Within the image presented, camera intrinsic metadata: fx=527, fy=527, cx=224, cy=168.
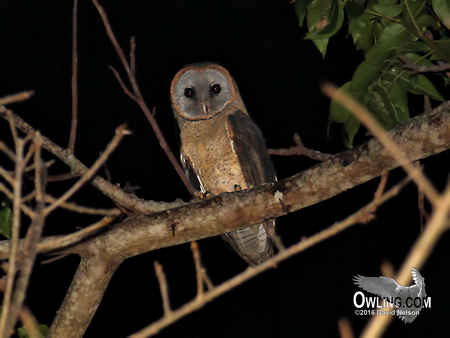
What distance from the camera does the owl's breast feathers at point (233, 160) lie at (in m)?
2.64

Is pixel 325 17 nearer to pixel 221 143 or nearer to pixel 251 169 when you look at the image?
pixel 251 169

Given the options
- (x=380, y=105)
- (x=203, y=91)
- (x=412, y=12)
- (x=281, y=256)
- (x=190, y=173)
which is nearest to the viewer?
(x=281, y=256)

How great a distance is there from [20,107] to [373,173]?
115 inches

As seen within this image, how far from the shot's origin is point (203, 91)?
305cm

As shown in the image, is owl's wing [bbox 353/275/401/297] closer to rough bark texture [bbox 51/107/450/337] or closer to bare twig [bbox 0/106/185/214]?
rough bark texture [bbox 51/107/450/337]

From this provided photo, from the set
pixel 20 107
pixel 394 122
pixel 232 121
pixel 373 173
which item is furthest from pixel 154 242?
pixel 20 107

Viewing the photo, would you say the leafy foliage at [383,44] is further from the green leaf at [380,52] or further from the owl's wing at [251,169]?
the owl's wing at [251,169]

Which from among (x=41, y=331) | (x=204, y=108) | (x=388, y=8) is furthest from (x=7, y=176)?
(x=204, y=108)

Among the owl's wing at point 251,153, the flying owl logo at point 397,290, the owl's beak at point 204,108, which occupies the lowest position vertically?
the flying owl logo at point 397,290

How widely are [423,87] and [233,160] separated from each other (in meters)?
1.27

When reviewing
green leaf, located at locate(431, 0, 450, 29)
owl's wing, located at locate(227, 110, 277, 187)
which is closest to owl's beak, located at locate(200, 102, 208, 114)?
owl's wing, located at locate(227, 110, 277, 187)

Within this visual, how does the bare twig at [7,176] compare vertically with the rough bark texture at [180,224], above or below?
below

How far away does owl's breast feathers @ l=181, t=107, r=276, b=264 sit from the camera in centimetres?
264

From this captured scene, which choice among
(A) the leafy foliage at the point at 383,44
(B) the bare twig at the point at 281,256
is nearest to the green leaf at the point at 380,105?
(A) the leafy foliage at the point at 383,44
